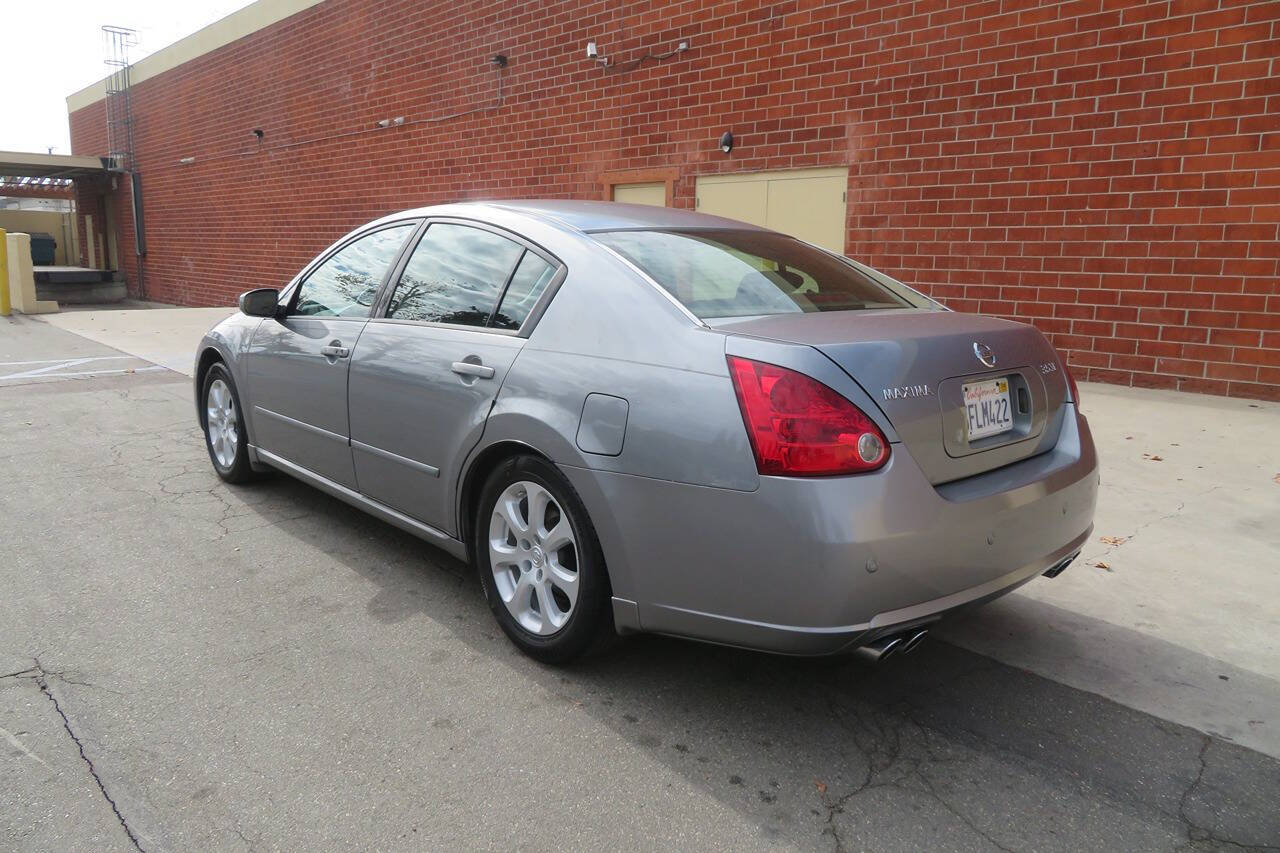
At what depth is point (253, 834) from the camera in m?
2.34

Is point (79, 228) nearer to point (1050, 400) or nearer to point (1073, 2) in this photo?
point (1073, 2)

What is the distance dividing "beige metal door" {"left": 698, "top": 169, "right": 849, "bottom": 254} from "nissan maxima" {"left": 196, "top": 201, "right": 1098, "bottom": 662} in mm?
5914

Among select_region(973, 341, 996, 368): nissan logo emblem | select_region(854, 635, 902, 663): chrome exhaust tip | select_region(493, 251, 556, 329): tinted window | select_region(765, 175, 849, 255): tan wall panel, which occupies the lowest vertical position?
select_region(854, 635, 902, 663): chrome exhaust tip

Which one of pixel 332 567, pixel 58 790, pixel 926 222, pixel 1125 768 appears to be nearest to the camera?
pixel 58 790

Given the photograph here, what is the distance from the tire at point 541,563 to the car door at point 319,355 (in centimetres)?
112

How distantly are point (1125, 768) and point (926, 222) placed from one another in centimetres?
711

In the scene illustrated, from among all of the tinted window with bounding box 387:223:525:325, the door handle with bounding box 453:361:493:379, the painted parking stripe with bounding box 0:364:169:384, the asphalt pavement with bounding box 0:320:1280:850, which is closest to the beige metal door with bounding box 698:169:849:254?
the tinted window with bounding box 387:223:525:325

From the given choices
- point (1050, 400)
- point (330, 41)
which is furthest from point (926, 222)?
point (330, 41)

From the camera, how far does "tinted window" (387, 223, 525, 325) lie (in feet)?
11.8

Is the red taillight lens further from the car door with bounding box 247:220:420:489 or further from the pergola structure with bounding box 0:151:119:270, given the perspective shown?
the pergola structure with bounding box 0:151:119:270

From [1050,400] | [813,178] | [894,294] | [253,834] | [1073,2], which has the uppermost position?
[1073,2]

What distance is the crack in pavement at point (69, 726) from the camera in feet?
7.77

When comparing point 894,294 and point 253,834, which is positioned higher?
point 894,294

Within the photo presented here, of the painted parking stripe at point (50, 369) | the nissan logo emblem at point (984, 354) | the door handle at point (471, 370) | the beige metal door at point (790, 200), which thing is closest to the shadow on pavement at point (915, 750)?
the door handle at point (471, 370)
